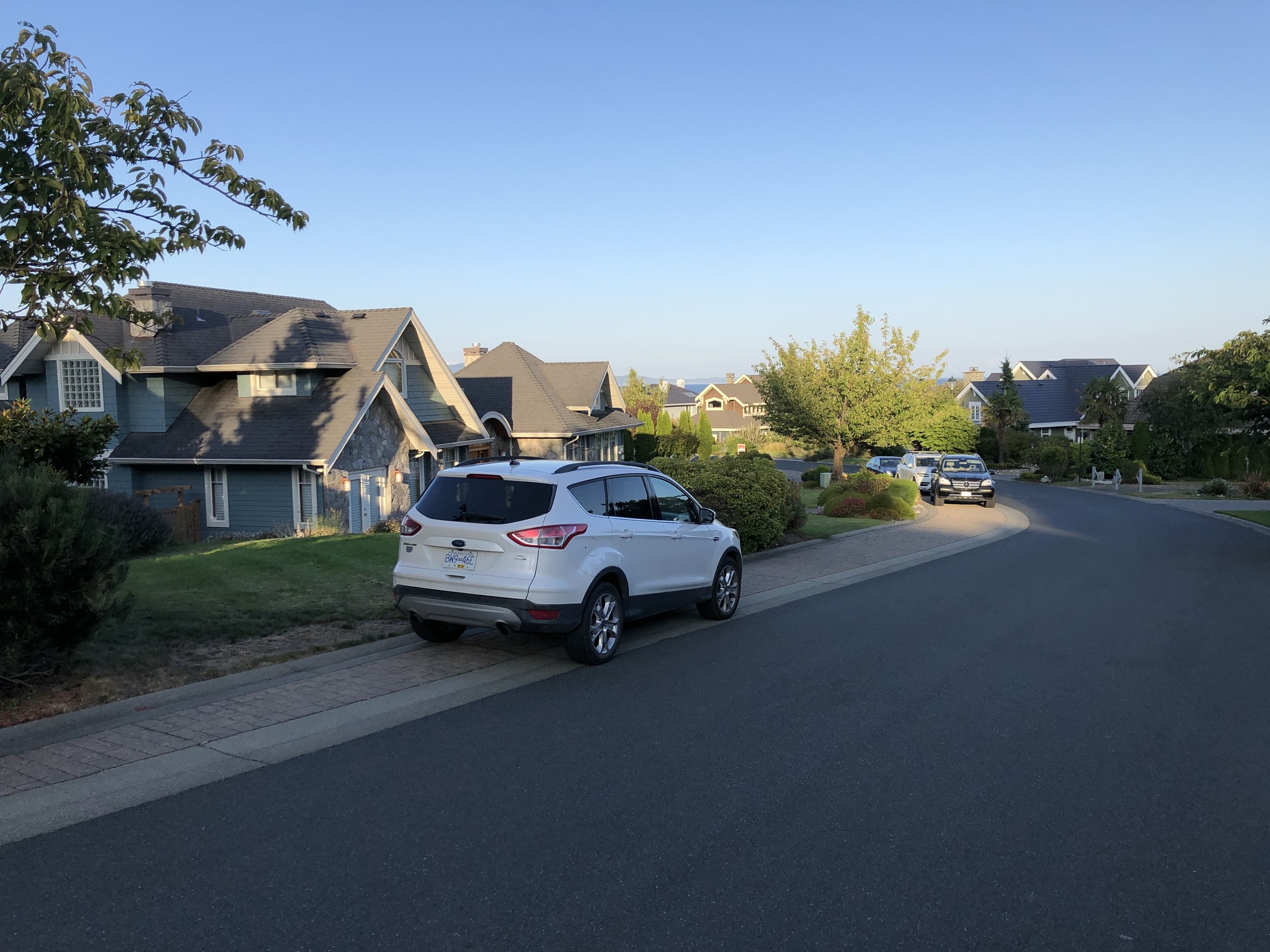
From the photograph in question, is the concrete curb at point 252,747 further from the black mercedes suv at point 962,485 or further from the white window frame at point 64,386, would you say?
the black mercedes suv at point 962,485

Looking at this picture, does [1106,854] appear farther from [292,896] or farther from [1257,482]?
[1257,482]

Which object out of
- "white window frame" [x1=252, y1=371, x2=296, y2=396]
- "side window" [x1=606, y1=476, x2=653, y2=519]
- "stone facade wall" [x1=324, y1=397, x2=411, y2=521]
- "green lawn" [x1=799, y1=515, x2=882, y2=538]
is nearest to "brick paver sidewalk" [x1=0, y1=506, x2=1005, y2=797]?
"side window" [x1=606, y1=476, x2=653, y2=519]

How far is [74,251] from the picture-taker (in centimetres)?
975

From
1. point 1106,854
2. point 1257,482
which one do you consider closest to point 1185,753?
point 1106,854

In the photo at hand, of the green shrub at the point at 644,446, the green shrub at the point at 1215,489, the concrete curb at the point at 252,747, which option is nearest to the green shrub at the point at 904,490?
the green shrub at the point at 1215,489

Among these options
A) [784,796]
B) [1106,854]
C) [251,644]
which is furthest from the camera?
[251,644]

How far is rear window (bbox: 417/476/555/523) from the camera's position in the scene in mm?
8531

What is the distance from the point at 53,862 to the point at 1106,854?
512cm

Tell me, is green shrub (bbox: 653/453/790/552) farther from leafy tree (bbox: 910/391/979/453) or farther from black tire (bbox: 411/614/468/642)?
leafy tree (bbox: 910/391/979/453)

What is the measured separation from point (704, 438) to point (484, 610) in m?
55.5

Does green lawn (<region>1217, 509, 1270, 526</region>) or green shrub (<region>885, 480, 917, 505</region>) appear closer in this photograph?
green lawn (<region>1217, 509, 1270, 526</region>)

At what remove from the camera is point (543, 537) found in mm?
8320

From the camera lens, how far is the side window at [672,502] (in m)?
10.3

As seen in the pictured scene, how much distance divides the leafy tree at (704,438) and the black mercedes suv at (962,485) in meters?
26.8
